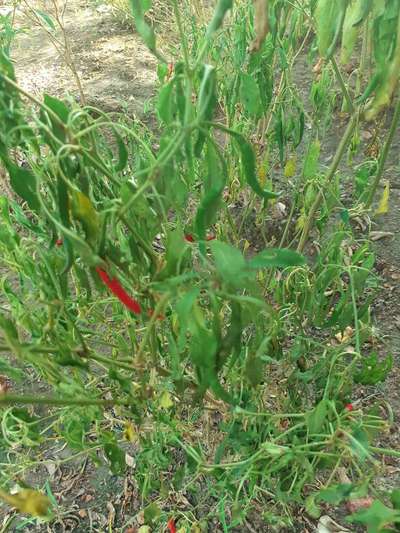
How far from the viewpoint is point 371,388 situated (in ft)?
4.25

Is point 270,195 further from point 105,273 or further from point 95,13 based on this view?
point 95,13

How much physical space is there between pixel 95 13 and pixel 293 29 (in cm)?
257

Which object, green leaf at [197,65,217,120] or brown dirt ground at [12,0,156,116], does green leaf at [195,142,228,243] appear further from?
brown dirt ground at [12,0,156,116]

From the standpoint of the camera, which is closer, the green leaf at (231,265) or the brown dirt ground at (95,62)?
the green leaf at (231,265)

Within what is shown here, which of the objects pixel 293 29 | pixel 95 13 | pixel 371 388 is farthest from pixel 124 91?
pixel 371 388

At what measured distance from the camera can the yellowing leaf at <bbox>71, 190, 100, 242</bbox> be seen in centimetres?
57

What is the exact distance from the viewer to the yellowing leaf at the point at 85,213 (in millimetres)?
571

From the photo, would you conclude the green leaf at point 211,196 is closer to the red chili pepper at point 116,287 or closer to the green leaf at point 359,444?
the red chili pepper at point 116,287

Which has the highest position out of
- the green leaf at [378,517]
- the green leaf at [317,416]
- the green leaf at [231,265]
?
the green leaf at [231,265]

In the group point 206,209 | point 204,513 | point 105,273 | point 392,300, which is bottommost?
point 204,513

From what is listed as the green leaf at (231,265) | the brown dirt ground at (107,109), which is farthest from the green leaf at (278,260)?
the brown dirt ground at (107,109)

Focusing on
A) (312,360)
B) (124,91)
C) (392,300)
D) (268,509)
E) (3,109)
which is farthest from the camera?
(124,91)

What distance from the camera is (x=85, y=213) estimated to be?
1.90 ft

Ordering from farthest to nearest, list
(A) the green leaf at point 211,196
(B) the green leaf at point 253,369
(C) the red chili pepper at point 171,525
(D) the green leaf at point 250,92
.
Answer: (C) the red chili pepper at point 171,525
(D) the green leaf at point 250,92
(B) the green leaf at point 253,369
(A) the green leaf at point 211,196
